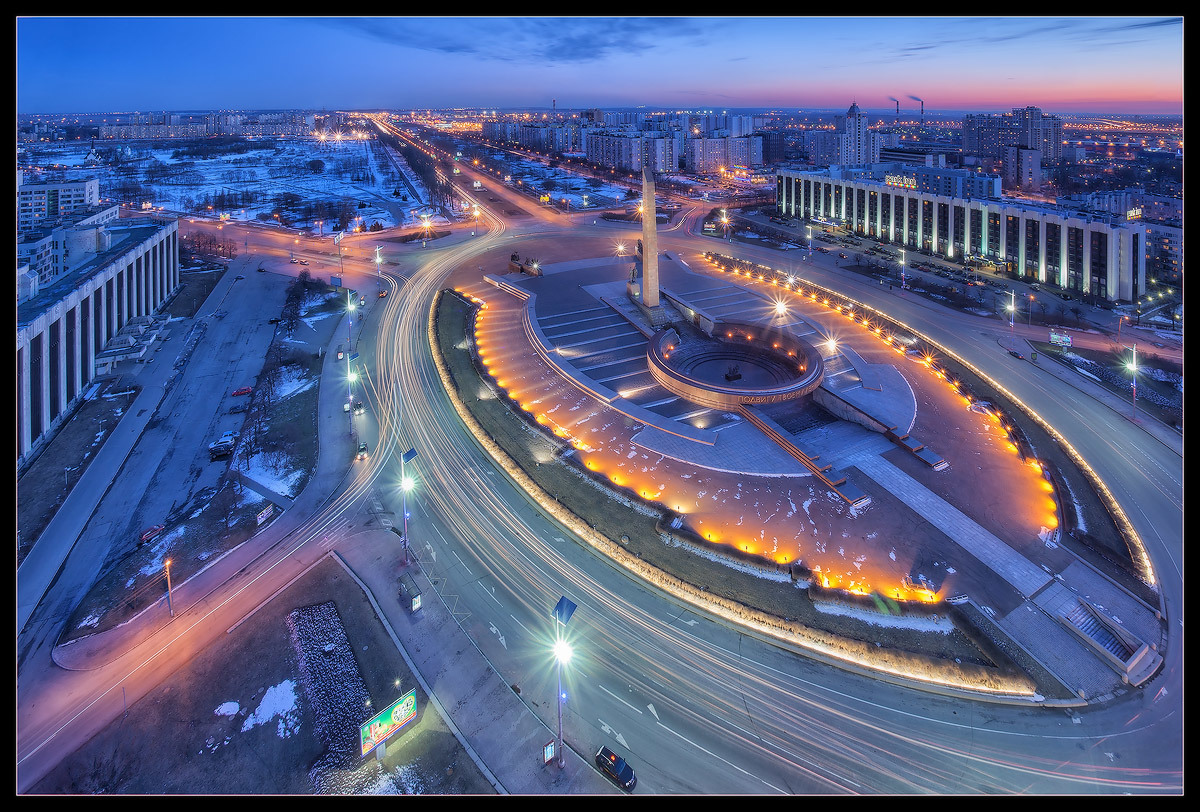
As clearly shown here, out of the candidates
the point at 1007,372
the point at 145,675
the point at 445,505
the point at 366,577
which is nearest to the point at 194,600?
the point at 145,675

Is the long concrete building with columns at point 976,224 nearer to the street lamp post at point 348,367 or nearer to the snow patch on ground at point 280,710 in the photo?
the street lamp post at point 348,367

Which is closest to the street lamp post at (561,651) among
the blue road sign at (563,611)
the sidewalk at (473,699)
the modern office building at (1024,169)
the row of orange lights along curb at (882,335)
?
the blue road sign at (563,611)

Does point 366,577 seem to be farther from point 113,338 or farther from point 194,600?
point 113,338

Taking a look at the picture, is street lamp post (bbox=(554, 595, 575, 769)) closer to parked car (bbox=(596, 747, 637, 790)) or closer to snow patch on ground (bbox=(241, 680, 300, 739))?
parked car (bbox=(596, 747, 637, 790))

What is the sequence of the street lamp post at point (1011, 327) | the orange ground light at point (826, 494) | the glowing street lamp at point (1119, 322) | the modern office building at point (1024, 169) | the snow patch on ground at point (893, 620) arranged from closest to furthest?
the snow patch on ground at point (893, 620), the orange ground light at point (826, 494), the glowing street lamp at point (1119, 322), the street lamp post at point (1011, 327), the modern office building at point (1024, 169)

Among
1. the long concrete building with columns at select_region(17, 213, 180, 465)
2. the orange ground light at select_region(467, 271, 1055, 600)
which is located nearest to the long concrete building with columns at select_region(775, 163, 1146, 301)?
the orange ground light at select_region(467, 271, 1055, 600)

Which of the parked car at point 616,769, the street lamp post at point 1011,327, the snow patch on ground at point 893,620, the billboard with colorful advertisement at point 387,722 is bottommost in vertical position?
the parked car at point 616,769
